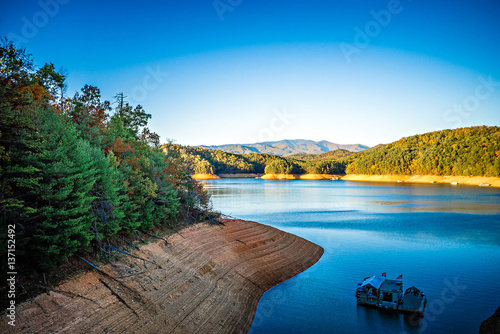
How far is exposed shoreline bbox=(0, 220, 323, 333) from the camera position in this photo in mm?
9258

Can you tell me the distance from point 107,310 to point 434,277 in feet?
62.5

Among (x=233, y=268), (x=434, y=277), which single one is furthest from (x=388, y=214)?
(x=233, y=268)

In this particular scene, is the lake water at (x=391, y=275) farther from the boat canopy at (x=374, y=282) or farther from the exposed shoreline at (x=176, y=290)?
the exposed shoreline at (x=176, y=290)

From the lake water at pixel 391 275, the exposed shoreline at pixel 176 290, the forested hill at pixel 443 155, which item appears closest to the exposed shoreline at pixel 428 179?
the forested hill at pixel 443 155

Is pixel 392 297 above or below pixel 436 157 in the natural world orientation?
below

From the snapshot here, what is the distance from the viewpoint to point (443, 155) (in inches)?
5354

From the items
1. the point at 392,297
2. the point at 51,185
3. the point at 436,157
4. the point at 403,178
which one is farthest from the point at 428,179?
the point at 51,185

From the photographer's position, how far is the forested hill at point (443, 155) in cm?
11606

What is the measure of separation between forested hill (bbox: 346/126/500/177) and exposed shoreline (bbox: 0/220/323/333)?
118738mm

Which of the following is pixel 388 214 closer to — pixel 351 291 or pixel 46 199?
pixel 351 291

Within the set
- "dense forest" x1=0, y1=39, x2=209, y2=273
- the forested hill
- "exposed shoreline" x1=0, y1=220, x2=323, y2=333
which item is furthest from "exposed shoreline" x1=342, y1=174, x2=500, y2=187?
"dense forest" x1=0, y1=39, x2=209, y2=273

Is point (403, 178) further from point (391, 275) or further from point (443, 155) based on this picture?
point (391, 275)

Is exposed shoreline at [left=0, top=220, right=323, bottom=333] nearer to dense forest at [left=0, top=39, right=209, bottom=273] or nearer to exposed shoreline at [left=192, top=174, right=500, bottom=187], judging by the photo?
dense forest at [left=0, top=39, right=209, bottom=273]

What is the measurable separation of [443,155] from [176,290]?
14838cm
